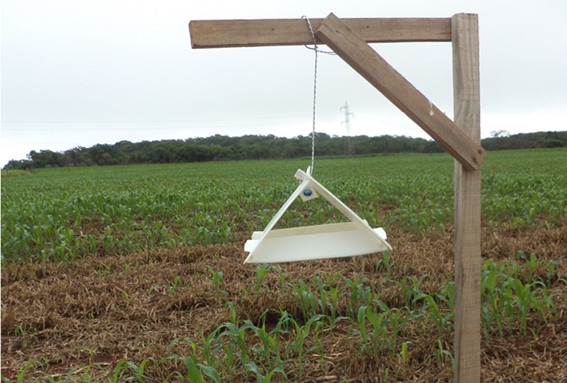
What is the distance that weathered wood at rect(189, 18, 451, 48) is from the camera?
1.54 metres

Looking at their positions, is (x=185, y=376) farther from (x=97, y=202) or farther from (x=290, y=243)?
(x=97, y=202)

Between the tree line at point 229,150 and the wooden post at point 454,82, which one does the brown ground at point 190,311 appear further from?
the tree line at point 229,150

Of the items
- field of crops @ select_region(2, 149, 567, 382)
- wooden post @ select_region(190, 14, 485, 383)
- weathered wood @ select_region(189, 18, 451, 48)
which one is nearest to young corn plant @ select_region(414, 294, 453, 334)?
field of crops @ select_region(2, 149, 567, 382)

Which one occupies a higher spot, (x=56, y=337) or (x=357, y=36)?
(x=357, y=36)

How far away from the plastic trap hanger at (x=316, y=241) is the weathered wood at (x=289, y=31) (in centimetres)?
61

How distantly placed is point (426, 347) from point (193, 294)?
6.68ft

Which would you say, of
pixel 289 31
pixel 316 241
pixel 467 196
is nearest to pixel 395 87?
pixel 289 31

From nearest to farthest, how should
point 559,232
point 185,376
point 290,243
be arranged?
1. point 290,243
2. point 185,376
3. point 559,232

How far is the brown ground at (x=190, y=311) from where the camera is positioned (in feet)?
7.88

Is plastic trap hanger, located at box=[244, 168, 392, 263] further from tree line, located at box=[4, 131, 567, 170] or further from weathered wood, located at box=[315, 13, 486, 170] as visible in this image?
tree line, located at box=[4, 131, 567, 170]

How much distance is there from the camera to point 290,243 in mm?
1938

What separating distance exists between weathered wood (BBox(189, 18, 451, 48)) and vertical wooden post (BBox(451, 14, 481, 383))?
12 cm

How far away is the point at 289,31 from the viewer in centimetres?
159

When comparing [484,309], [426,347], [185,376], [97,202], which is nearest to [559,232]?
[484,309]
